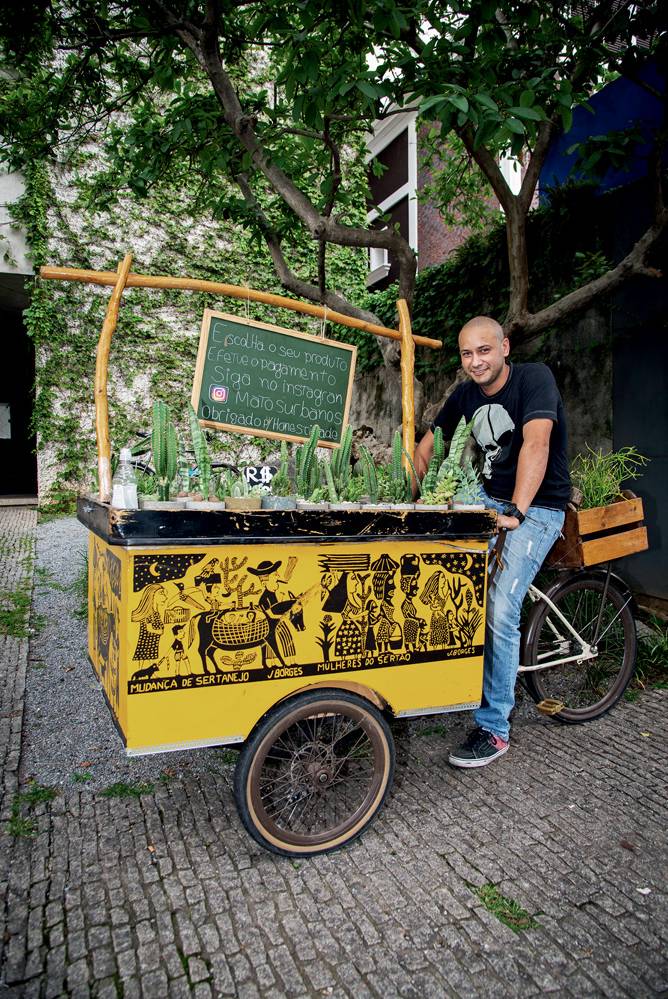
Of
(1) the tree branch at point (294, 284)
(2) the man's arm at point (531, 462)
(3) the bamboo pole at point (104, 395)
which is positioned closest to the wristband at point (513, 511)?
(2) the man's arm at point (531, 462)

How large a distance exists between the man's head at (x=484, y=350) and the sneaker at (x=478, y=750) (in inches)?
69.3

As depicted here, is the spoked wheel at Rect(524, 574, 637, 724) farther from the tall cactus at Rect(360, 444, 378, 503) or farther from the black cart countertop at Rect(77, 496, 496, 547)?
the tall cactus at Rect(360, 444, 378, 503)

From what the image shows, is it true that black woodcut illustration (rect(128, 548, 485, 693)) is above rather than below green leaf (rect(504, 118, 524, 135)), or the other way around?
below

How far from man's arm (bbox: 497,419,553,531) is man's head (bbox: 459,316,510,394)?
337 mm

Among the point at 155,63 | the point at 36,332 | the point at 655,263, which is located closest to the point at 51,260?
the point at 36,332

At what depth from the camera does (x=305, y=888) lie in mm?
2355

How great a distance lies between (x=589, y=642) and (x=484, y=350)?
191 centimetres

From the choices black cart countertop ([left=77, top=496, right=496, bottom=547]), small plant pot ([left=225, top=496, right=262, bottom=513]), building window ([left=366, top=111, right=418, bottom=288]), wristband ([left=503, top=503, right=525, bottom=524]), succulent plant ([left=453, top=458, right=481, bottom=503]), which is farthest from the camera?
building window ([left=366, top=111, right=418, bottom=288])

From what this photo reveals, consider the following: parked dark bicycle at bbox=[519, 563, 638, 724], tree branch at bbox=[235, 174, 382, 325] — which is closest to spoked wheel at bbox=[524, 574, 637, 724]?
parked dark bicycle at bbox=[519, 563, 638, 724]

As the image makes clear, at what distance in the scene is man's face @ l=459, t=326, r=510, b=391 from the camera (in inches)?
124

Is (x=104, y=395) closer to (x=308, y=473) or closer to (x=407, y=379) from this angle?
(x=308, y=473)

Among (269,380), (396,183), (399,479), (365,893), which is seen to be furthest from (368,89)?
(396,183)

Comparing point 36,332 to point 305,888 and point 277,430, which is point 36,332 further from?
point 305,888

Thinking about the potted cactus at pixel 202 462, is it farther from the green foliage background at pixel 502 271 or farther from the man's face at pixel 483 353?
the green foliage background at pixel 502 271
